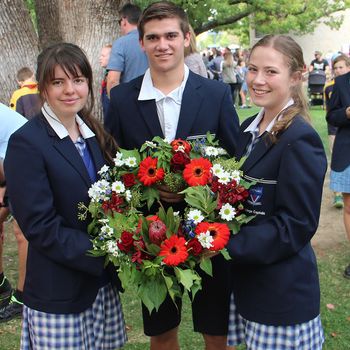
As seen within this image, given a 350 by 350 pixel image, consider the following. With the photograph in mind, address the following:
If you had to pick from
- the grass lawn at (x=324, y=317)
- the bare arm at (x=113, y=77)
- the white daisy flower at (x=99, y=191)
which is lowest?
the grass lawn at (x=324, y=317)

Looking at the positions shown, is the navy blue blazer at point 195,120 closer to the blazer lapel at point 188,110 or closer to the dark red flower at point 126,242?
the blazer lapel at point 188,110

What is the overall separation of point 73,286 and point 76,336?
0.78 ft

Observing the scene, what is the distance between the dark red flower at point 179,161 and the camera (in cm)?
235

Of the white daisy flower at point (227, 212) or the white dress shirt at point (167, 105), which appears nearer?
the white daisy flower at point (227, 212)

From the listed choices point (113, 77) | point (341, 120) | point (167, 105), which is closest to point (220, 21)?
point (113, 77)

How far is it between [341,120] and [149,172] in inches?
114

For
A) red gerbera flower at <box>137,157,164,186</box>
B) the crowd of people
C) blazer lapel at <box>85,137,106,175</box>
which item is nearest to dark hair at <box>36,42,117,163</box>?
the crowd of people

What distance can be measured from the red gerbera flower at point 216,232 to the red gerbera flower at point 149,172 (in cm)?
33

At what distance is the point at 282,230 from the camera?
217 cm

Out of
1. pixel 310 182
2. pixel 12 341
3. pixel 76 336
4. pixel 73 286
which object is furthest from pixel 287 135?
pixel 12 341

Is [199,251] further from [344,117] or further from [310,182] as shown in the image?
[344,117]

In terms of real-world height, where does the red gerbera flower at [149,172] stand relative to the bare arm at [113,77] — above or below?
below

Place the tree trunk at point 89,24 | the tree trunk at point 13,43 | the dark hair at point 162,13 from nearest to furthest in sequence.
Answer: the dark hair at point 162,13 < the tree trunk at point 13,43 < the tree trunk at point 89,24

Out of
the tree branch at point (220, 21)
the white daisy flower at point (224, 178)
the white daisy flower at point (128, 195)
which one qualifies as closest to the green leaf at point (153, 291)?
the white daisy flower at point (128, 195)
